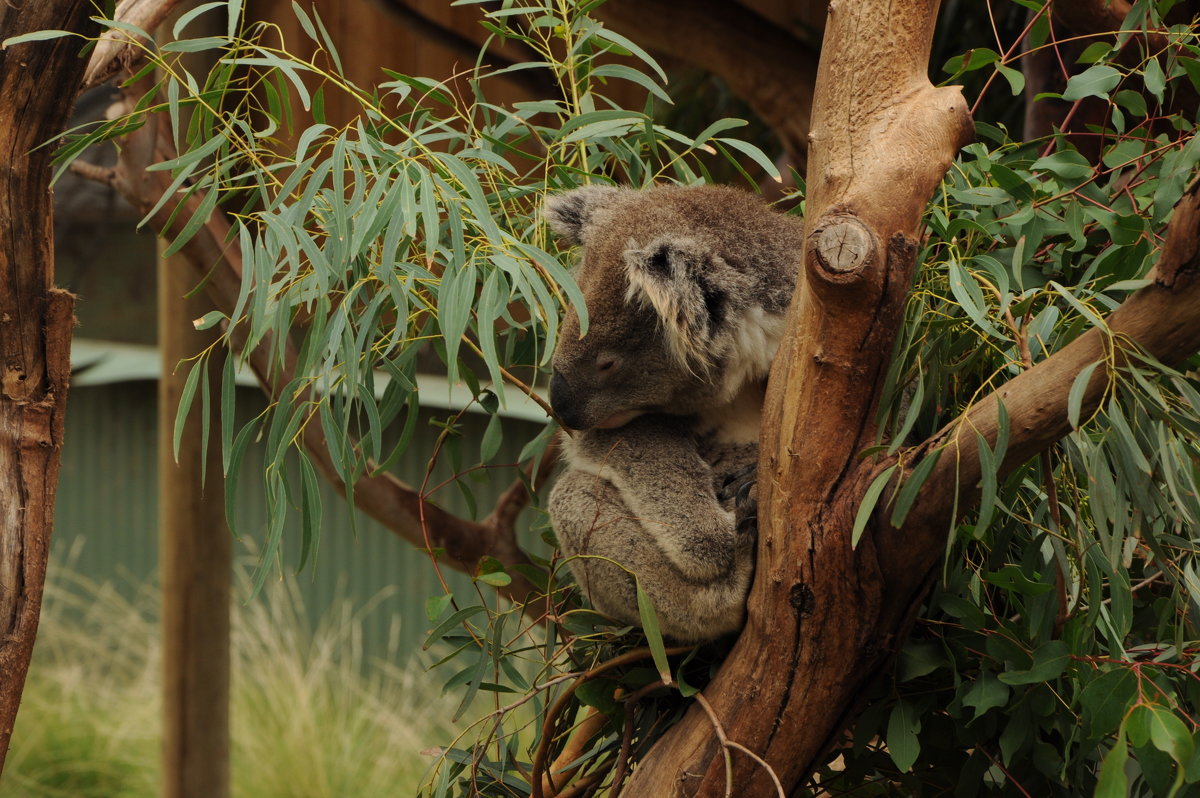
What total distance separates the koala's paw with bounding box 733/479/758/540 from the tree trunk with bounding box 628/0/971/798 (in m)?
0.17

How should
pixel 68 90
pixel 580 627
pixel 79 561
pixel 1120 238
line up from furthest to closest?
1. pixel 79 561
2. pixel 580 627
3. pixel 68 90
4. pixel 1120 238

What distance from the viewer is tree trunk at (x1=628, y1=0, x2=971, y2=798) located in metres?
1.14

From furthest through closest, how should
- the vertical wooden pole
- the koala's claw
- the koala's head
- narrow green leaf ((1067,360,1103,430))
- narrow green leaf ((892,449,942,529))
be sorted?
the vertical wooden pole
the koala's claw
the koala's head
narrow green leaf ((892,449,942,529))
narrow green leaf ((1067,360,1103,430))

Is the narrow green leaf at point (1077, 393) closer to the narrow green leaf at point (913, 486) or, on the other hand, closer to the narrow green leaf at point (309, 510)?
the narrow green leaf at point (913, 486)

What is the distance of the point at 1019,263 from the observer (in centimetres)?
125

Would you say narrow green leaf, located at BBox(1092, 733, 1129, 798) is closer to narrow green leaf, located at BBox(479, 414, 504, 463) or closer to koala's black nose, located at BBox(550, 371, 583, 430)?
koala's black nose, located at BBox(550, 371, 583, 430)

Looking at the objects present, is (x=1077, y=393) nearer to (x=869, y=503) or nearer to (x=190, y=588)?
(x=869, y=503)

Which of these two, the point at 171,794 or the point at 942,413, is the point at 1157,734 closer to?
the point at 942,413

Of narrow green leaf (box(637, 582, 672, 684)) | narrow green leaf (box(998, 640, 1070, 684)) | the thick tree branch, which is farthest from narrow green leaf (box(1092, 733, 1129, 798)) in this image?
the thick tree branch

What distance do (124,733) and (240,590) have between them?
31.0 inches

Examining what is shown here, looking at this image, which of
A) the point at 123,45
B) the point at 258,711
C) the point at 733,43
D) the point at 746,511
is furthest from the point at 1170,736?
the point at 258,711

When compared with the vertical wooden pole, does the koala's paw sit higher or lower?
higher

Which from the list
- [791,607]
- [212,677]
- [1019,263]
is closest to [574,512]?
[791,607]

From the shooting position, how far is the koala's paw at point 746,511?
1.49 m
